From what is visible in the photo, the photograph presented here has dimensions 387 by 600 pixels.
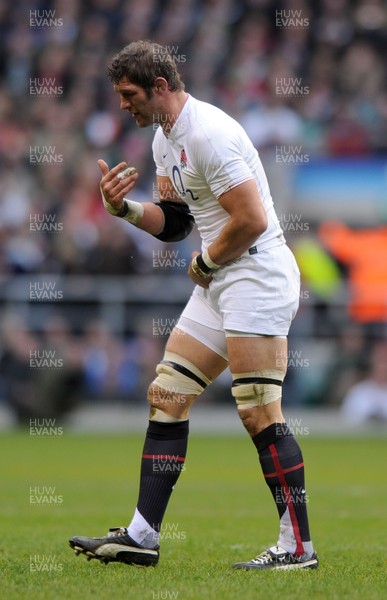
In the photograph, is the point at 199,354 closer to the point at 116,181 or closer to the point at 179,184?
the point at 179,184

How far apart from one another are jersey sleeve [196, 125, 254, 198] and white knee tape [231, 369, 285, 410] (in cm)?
91

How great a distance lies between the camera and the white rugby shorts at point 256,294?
6.09 m

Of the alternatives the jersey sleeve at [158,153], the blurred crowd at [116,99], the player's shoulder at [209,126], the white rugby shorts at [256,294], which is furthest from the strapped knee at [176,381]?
the blurred crowd at [116,99]

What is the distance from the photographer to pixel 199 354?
6363 millimetres

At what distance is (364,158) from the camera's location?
2002 centimetres

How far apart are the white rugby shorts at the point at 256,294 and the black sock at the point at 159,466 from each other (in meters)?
0.55

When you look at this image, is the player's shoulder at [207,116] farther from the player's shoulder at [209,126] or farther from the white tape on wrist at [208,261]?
the white tape on wrist at [208,261]

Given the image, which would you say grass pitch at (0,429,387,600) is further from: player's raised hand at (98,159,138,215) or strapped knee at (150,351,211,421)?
player's raised hand at (98,159,138,215)

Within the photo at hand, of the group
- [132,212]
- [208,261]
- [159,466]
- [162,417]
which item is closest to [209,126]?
[208,261]

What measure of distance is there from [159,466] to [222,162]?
5.26ft

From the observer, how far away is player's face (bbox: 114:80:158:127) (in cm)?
609

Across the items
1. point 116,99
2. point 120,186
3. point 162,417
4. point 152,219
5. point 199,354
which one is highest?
point 116,99

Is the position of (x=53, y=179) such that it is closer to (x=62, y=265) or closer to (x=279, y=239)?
(x=62, y=265)

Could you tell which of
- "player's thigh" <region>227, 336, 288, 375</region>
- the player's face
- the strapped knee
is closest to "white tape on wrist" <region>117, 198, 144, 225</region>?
the player's face
